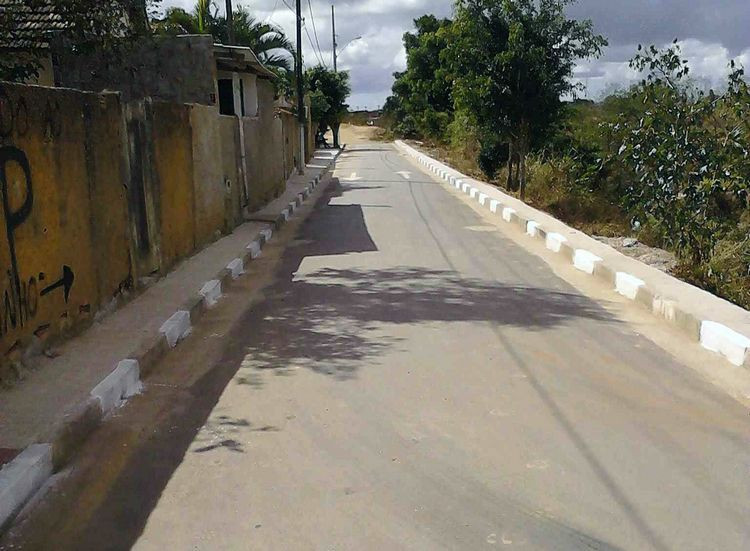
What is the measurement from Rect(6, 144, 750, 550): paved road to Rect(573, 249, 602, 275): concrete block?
1.62m

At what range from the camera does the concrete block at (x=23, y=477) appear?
10.5ft

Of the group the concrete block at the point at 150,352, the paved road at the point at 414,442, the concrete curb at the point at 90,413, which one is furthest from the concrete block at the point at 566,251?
the concrete block at the point at 150,352

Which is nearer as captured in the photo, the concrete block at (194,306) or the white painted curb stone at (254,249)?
the concrete block at (194,306)

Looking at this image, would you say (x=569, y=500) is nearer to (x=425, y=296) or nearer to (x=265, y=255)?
(x=425, y=296)

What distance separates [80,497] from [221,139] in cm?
881

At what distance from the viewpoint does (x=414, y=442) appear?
3957 millimetres

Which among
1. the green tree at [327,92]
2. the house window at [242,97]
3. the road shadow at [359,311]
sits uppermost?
the green tree at [327,92]

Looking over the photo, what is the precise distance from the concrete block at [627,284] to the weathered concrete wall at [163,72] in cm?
824

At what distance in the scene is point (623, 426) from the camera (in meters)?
4.16

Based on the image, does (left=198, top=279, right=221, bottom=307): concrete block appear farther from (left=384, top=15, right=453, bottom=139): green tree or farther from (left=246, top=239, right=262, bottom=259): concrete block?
(left=384, top=15, right=453, bottom=139): green tree

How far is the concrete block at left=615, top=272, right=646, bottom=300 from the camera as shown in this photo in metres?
7.32

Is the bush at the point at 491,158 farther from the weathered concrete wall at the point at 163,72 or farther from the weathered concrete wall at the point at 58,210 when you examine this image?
the weathered concrete wall at the point at 58,210

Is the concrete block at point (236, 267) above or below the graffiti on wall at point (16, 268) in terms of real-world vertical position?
below

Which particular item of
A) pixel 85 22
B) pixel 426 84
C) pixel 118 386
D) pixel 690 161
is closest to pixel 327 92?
pixel 426 84
